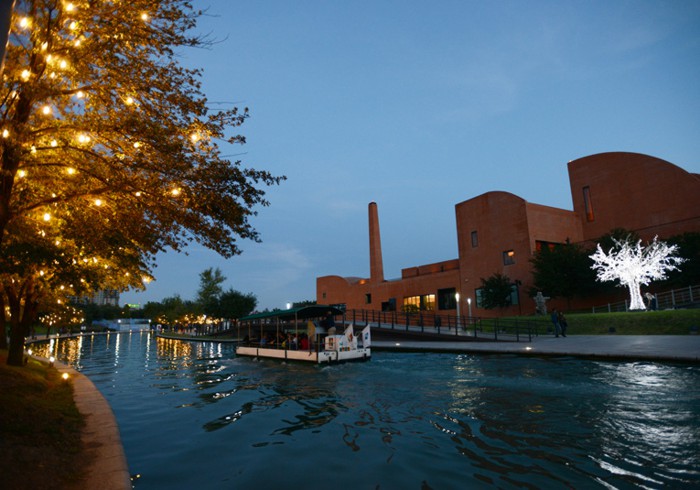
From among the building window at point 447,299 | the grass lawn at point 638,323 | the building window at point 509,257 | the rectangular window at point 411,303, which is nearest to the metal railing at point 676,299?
the grass lawn at point 638,323

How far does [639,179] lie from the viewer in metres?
39.4

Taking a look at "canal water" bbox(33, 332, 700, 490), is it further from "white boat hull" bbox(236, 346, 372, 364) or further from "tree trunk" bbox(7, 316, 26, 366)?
"white boat hull" bbox(236, 346, 372, 364)

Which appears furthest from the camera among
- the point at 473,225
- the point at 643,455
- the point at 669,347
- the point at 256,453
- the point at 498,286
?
the point at 473,225

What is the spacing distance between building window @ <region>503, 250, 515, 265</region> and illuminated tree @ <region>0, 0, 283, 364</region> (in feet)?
131

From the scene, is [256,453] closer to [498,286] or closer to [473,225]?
[498,286]

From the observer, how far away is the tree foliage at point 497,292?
139ft

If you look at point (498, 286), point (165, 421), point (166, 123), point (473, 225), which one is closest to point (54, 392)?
point (165, 421)

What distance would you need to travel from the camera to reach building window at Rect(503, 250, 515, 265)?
4428 cm

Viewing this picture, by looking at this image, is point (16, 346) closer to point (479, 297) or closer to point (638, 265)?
point (638, 265)

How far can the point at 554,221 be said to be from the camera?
44.5 meters

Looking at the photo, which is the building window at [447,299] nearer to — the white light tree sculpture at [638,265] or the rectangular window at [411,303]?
the rectangular window at [411,303]

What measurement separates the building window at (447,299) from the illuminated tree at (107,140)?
44379 mm

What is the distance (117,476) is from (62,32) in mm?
7976

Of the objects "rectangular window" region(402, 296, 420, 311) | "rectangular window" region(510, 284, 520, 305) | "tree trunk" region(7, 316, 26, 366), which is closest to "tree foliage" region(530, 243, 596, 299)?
"rectangular window" region(510, 284, 520, 305)
